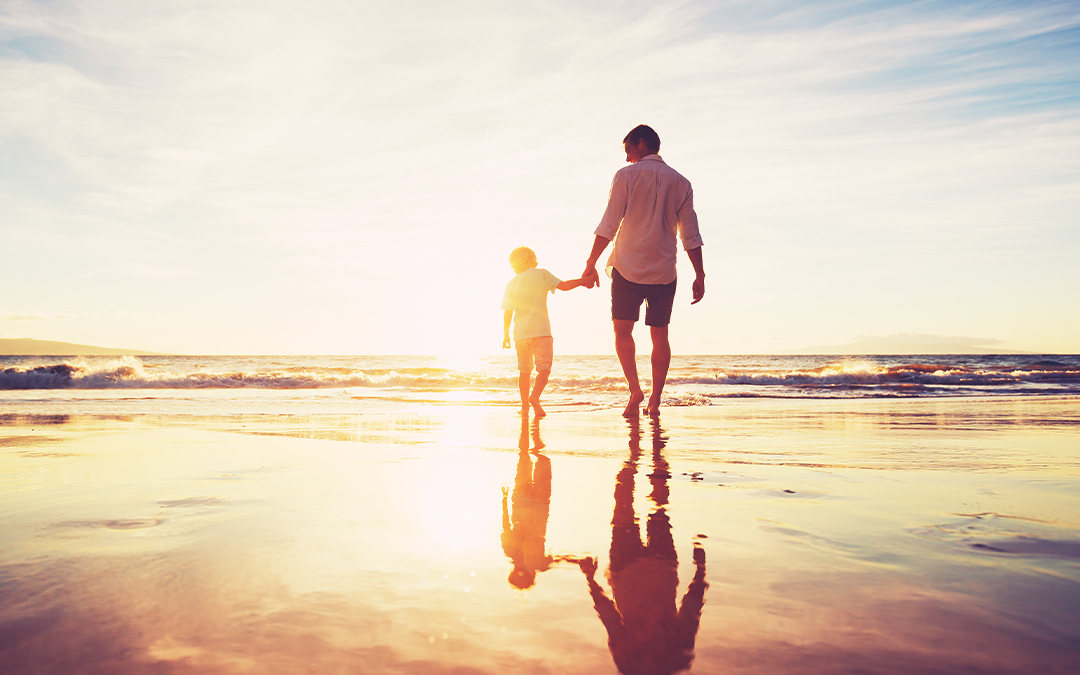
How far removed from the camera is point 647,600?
43.6 inches

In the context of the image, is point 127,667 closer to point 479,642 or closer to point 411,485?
point 479,642

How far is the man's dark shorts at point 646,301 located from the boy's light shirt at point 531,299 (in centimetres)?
101

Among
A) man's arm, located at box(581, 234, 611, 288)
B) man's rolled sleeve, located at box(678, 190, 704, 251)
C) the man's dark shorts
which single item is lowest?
the man's dark shorts

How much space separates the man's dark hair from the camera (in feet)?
17.2

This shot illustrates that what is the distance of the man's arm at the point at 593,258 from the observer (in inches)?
199

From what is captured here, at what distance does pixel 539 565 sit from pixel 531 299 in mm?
4898

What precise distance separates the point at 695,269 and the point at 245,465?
3776mm

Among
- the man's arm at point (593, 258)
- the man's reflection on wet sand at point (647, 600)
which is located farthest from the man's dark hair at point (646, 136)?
the man's reflection on wet sand at point (647, 600)

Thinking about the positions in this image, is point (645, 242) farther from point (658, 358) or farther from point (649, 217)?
point (658, 358)

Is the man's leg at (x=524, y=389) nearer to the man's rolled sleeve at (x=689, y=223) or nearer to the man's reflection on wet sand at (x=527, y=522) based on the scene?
the man's rolled sleeve at (x=689, y=223)

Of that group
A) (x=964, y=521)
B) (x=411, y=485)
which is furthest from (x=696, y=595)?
(x=411, y=485)

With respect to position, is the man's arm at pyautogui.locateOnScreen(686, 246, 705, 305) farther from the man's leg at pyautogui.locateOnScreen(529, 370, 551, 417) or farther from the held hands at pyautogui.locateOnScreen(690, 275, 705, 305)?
the man's leg at pyautogui.locateOnScreen(529, 370, 551, 417)

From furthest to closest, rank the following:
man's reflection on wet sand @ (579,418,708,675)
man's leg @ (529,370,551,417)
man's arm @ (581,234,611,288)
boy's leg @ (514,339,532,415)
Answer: boy's leg @ (514,339,532,415), man's leg @ (529,370,551,417), man's arm @ (581,234,611,288), man's reflection on wet sand @ (579,418,708,675)

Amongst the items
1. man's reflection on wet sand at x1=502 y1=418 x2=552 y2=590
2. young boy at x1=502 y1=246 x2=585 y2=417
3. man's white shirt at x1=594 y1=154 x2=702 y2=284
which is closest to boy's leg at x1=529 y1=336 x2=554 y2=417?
young boy at x1=502 y1=246 x2=585 y2=417
